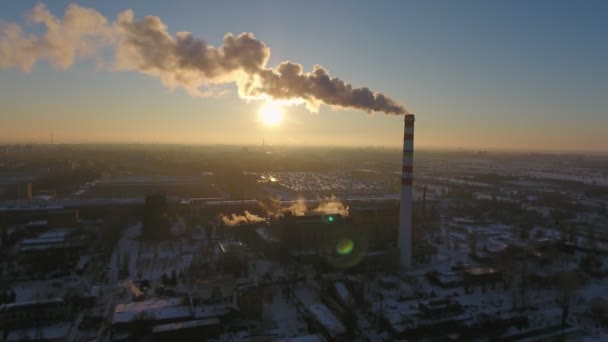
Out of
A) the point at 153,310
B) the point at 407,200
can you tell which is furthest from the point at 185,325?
the point at 407,200

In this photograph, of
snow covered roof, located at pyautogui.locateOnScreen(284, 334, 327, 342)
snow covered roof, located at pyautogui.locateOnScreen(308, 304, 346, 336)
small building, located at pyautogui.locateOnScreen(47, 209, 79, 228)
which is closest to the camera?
snow covered roof, located at pyautogui.locateOnScreen(284, 334, 327, 342)

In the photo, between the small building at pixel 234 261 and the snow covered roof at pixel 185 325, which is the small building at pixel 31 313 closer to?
the snow covered roof at pixel 185 325

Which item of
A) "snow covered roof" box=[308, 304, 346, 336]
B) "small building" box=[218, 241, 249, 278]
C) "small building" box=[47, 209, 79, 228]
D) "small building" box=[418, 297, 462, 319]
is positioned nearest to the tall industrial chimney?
"small building" box=[418, 297, 462, 319]

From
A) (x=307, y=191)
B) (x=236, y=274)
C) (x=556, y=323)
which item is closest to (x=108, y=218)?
(x=236, y=274)

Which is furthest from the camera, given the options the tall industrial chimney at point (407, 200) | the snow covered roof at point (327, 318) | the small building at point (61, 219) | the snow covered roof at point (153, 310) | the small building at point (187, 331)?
the small building at point (61, 219)

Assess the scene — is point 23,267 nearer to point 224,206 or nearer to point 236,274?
point 236,274

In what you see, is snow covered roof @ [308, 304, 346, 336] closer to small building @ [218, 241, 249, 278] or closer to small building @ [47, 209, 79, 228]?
small building @ [218, 241, 249, 278]

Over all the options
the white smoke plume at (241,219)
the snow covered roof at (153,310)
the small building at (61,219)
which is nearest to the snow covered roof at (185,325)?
the snow covered roof at (153,310)
